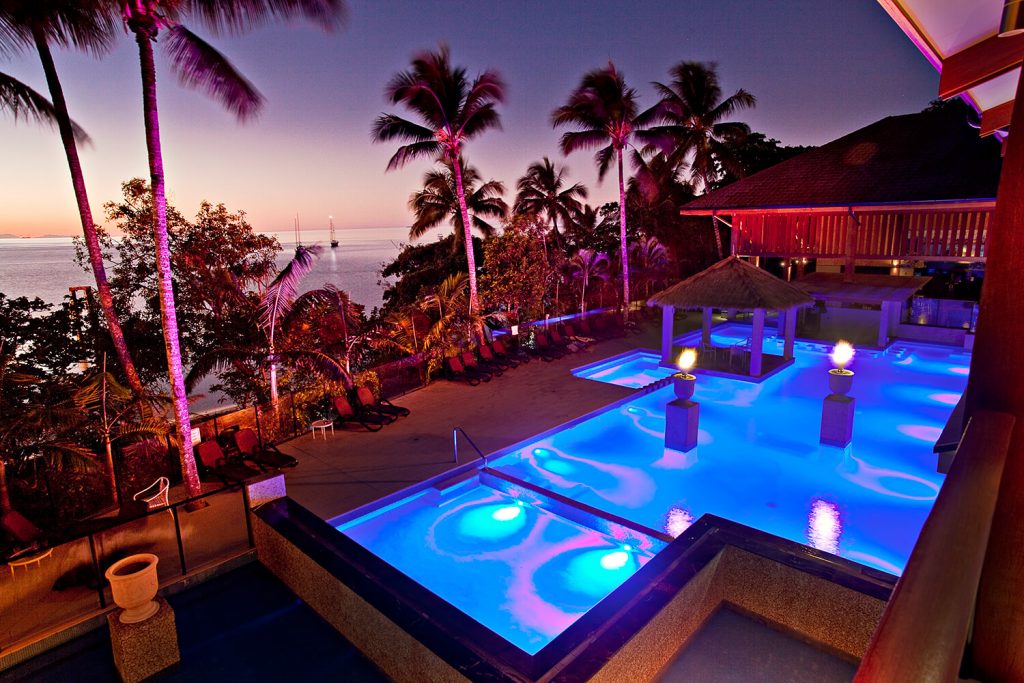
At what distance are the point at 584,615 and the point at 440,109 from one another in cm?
1494

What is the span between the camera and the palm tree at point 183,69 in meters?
8.05

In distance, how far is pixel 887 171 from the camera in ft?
59.0

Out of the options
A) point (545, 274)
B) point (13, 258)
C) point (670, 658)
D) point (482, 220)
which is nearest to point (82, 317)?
point (545, 274)

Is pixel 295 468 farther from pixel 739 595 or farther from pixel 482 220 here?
pixel 482 220

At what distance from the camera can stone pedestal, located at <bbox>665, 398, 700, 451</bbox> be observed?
1108 centimetres

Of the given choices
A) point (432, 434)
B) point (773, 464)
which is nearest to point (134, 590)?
point (432, 434)

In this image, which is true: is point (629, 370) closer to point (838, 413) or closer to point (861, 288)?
point (838, 413)

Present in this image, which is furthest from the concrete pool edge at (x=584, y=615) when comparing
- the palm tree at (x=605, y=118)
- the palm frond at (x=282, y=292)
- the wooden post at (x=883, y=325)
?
the palm tree at (x=605, y=118)

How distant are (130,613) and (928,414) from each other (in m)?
14.8

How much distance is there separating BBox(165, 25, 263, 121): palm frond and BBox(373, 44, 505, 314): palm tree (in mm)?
7324

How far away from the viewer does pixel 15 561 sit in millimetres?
6555

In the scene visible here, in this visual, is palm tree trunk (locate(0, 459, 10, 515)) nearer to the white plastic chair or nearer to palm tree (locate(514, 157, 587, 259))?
the white plastic chair

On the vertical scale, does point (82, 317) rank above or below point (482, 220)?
below

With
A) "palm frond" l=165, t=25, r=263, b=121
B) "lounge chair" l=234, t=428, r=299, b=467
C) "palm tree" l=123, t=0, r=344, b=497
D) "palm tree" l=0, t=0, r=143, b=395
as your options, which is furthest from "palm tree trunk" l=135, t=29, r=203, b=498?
"palm tree" l=0, t=0, r=143, b=395
